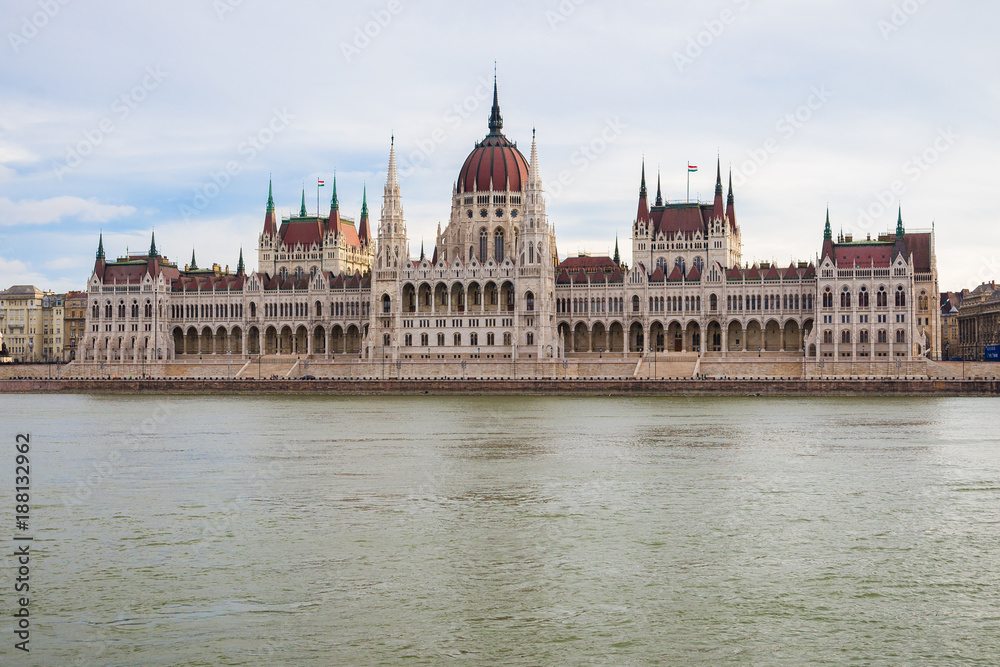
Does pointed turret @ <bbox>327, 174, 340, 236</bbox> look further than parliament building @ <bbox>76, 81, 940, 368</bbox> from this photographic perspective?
Yes

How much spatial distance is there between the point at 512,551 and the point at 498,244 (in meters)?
96.4

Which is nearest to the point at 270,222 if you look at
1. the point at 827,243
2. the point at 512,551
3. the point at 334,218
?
the point at 334,218

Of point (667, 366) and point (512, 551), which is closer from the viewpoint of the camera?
point (512, 551)

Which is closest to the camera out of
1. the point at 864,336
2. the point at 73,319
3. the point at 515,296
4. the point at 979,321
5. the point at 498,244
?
the point at 864,336

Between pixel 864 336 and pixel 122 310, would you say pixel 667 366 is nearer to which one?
pixel 864 336

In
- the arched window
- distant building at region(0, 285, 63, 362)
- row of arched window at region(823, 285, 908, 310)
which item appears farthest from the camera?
distant building at region(0, 285, 63, 362)

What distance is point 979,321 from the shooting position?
127812 mm

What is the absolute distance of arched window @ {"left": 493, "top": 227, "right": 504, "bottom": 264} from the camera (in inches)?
4712

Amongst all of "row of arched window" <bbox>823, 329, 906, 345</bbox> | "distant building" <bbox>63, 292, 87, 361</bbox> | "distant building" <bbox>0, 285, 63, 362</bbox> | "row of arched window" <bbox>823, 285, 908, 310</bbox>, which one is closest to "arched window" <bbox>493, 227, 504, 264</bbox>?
"row of arched window" <bbox>823, 285, 908, 310</bbox>

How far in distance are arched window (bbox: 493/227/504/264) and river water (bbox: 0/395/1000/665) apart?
72024mm

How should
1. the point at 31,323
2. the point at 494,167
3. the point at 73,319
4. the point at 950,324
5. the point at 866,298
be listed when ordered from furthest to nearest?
the point at 31,323 → the point at 73,319 → the point at 950,324 → the point at 494,167 → the point at 866,298

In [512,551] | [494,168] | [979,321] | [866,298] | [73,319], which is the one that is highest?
[494,168]

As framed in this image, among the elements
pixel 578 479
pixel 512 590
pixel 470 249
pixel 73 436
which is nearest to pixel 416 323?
pixel 470 249

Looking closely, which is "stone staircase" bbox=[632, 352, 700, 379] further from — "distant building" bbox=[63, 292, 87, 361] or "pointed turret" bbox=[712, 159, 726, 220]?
"distant building" bbox=[63, 292, 87, 361]
